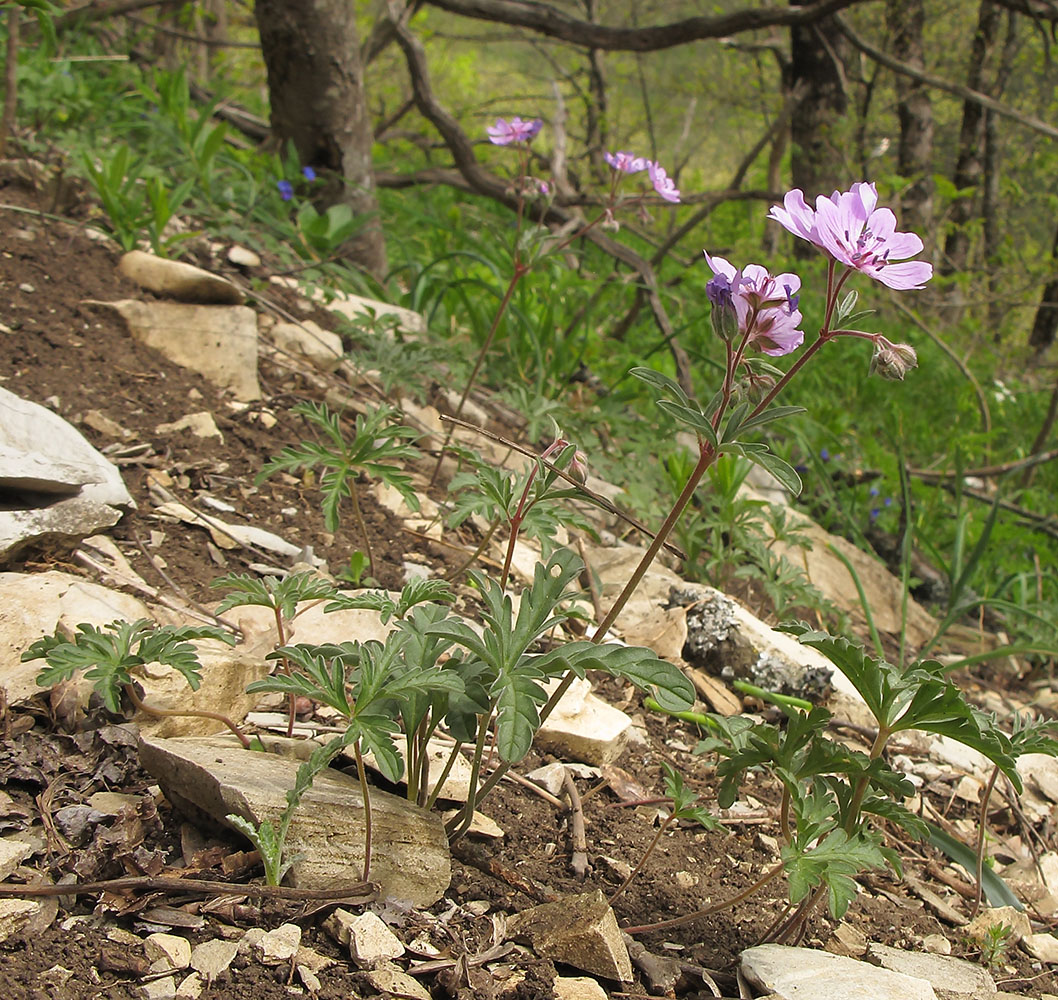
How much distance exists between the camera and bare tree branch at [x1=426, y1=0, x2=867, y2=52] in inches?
165

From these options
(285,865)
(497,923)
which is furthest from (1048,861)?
(285,865)

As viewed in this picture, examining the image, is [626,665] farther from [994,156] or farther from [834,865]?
[994,156]

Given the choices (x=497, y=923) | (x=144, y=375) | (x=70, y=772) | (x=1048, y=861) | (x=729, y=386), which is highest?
(x=729, y=386)

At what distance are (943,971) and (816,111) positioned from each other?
8179 mm

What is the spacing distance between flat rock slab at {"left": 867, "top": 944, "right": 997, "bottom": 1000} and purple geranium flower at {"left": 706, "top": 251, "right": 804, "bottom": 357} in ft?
3.40

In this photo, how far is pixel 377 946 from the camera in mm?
1256

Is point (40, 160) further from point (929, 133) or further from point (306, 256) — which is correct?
point (929, 133)

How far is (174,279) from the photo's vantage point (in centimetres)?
302

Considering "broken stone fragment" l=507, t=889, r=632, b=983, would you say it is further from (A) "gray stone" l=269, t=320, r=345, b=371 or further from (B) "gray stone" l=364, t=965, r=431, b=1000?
(A) "gray stone" l=269, t=320, r=345, b=371

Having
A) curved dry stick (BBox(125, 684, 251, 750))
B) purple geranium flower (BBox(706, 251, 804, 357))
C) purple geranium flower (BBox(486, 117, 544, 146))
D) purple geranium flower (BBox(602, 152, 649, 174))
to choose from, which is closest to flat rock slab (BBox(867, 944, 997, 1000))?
purple geranium flower (BBox(706, 251, 804, 357))

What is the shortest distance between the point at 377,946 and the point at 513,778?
53 cm

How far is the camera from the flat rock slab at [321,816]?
1.31 m

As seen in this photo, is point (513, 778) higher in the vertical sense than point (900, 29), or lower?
lower

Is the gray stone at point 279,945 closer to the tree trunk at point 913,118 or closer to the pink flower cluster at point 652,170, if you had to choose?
the pink flower cluster at point 652,170
